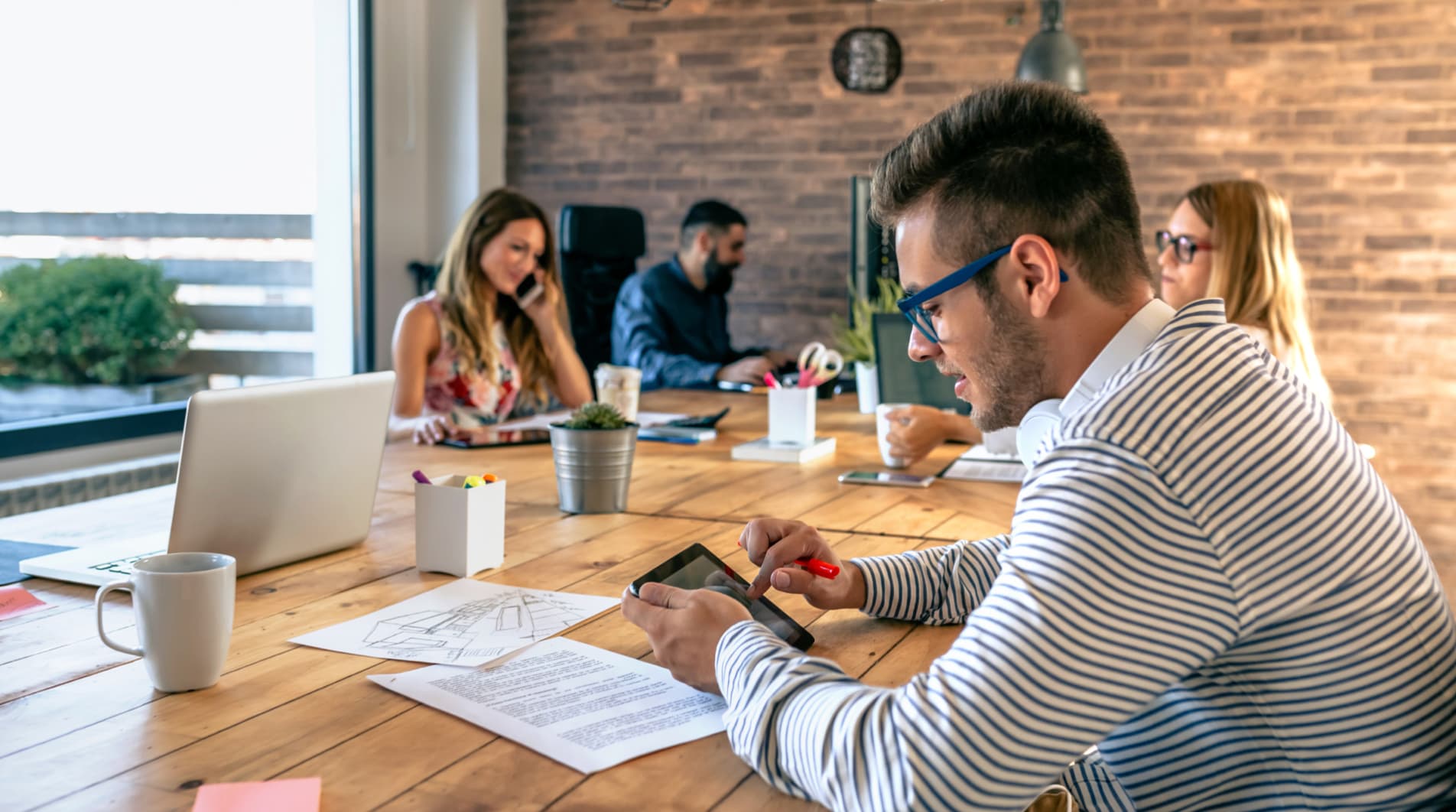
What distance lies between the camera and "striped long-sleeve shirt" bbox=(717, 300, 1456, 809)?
81cm

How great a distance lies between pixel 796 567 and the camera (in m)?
1.34

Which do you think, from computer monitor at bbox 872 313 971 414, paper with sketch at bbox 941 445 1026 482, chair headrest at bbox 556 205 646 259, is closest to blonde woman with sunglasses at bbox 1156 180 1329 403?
computer monitor at bbox 872 313 971 414

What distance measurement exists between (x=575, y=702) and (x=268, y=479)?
60 cm

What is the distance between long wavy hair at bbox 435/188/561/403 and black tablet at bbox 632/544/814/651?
84.3 inches

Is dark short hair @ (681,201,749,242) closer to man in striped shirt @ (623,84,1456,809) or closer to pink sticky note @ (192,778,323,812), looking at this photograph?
man in striped shirt @ (623,84,1456,809)

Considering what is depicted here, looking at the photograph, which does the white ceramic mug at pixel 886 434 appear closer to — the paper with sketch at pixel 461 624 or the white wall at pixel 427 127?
the paper with sketch at pixel 461 624

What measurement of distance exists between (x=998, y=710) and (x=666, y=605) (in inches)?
17.3

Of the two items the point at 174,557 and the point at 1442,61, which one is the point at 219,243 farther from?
the point at 1442,61

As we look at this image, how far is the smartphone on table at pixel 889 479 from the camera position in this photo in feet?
7.18

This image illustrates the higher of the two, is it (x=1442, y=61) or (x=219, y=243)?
(x=1442, y=61)

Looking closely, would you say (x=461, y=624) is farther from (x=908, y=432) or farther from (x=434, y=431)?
(x=434, y=431)

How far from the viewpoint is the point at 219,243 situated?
483cm

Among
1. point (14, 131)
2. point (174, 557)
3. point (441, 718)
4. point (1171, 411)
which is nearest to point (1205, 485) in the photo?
point (1171, 411)

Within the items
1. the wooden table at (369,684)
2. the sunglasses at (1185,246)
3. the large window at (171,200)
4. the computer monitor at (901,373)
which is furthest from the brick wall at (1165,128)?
the wooden table at (369,684)
